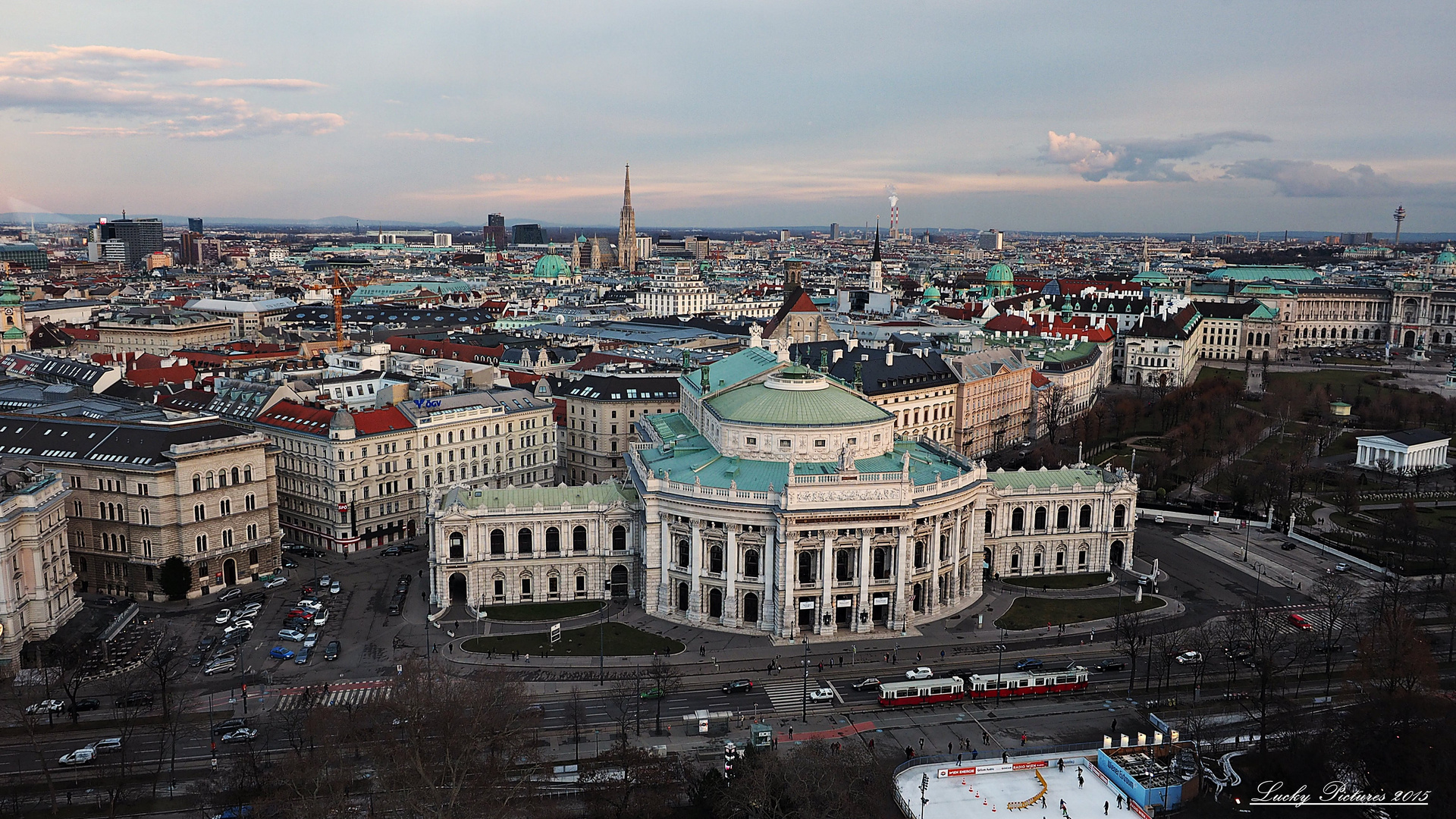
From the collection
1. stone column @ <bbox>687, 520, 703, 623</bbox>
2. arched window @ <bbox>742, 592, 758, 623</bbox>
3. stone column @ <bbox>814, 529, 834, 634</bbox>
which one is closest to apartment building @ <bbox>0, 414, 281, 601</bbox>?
stone column @ <bbox>687, 520, 703, 623</bbox>

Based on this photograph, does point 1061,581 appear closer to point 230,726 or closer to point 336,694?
point 336,694

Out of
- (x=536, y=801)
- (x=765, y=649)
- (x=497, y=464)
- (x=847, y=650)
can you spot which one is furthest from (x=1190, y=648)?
(x=497, y=464)

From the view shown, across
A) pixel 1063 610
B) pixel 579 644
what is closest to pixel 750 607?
pixel 579 644

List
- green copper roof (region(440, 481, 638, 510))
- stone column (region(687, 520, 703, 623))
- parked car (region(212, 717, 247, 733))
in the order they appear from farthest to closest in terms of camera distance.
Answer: green copper roof (region(440, 481, 638, 510))
stone column (region(687, 520, 703, 623))
parked car (region(212, 717, 247, 733))

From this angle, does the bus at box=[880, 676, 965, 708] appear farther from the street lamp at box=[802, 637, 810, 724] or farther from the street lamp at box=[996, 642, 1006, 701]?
the street lamp at box=[802, 637, 810, 724]

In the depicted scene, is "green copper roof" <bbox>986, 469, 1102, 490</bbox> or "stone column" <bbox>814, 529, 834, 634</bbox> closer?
"stone column" <bbox>814, 529, 834, 634</bbox>

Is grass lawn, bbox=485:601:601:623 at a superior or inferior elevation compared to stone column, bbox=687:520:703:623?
inferior

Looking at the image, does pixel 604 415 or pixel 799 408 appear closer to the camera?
pixel 799 408
